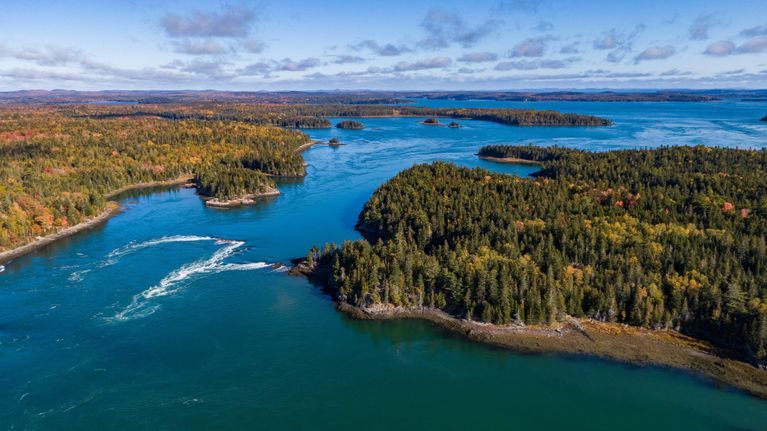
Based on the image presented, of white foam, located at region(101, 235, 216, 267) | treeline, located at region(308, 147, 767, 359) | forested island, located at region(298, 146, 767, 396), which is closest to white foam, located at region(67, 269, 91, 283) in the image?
white foam, located at region(101, 235, 216, 267)

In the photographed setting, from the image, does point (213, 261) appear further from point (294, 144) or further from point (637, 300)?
point (294, 144)

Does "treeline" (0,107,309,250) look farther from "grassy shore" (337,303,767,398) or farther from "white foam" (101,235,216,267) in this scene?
"grassy shore" (337,303,767,398)

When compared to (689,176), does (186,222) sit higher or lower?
lower

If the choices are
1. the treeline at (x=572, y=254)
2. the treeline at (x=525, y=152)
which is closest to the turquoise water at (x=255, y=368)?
the treeline at (x=572, y=254)

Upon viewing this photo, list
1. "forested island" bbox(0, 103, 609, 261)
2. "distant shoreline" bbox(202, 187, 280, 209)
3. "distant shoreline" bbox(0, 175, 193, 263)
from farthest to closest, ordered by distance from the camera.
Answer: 1. "distant shoreline" bbox(202, 187, 280, 209)
2. "forested island" bbox(0, 103, 609, 261)
3. "distant shoreline" bbox(0, 175, 193, 263)

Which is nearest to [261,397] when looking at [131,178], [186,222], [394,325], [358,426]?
[358,426]

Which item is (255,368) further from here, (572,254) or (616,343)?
(572,254)

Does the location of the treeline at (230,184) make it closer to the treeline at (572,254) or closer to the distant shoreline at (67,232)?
the distant shoreline at (67,232)
